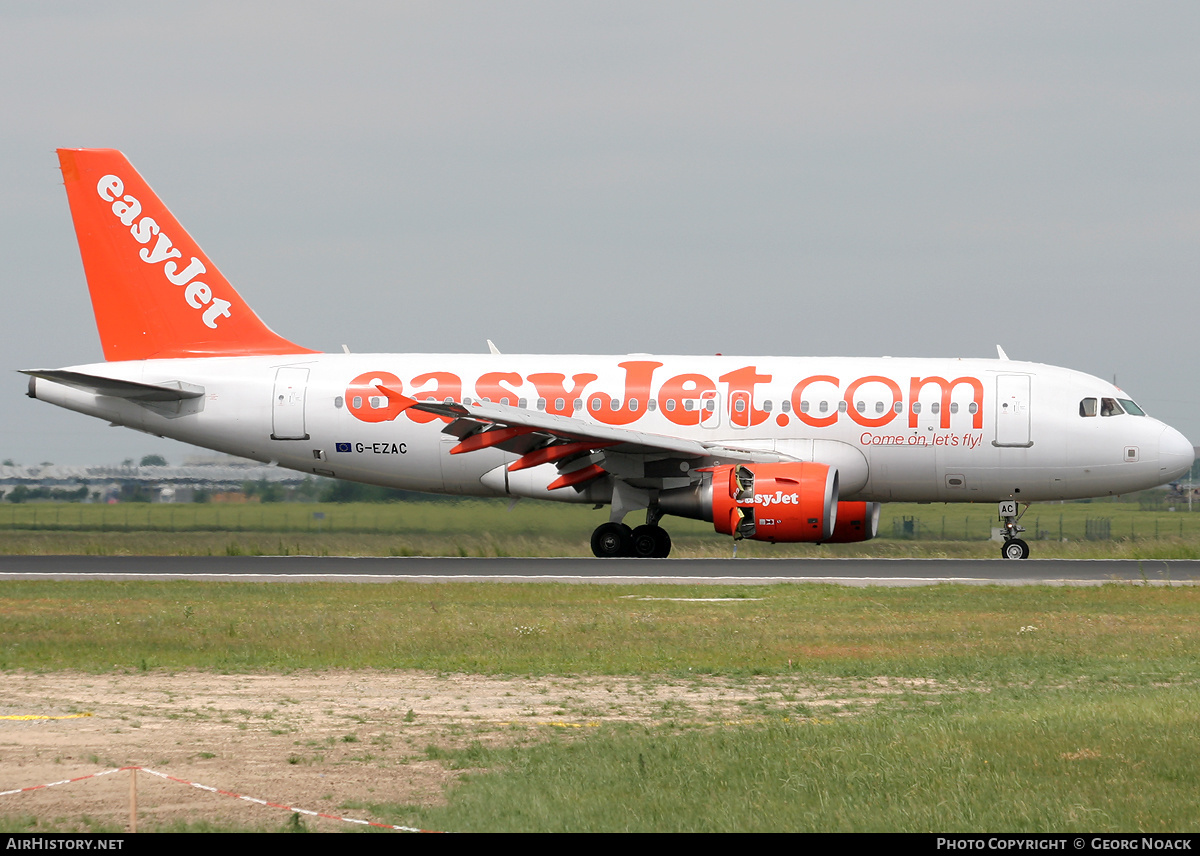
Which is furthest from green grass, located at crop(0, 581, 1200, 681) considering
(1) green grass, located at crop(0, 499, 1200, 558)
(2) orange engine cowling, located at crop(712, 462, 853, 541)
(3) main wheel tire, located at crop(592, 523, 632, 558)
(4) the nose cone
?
(1) green grass, located at crop(0, 499, 1200, 558)

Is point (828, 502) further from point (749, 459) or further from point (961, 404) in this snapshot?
point (961, 404)

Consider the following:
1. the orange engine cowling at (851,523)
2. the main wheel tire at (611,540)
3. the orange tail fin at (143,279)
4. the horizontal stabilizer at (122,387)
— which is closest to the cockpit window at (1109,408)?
the orange engine cowling at (851,523)

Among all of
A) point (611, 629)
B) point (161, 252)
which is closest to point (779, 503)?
point (611, 629)

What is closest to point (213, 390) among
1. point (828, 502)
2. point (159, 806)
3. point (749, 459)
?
point (749, 459)

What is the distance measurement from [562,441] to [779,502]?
175 inches

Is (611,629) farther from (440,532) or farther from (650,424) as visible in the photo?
(440,532)

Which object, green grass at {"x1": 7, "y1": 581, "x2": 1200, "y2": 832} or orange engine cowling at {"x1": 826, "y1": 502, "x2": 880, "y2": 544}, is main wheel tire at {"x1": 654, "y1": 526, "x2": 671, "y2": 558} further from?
green grass at {"x1": 7, "y1": 581, "x2": 1200, "y2": 832}

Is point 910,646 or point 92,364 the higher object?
point 92,364

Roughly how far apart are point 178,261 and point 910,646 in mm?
20620

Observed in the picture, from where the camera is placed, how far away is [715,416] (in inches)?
1070

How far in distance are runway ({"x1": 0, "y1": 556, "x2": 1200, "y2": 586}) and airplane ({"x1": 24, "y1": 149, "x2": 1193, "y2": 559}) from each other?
1.39 meters

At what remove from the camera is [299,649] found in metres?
14.1

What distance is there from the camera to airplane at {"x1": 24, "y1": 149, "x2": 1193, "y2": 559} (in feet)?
87.1
